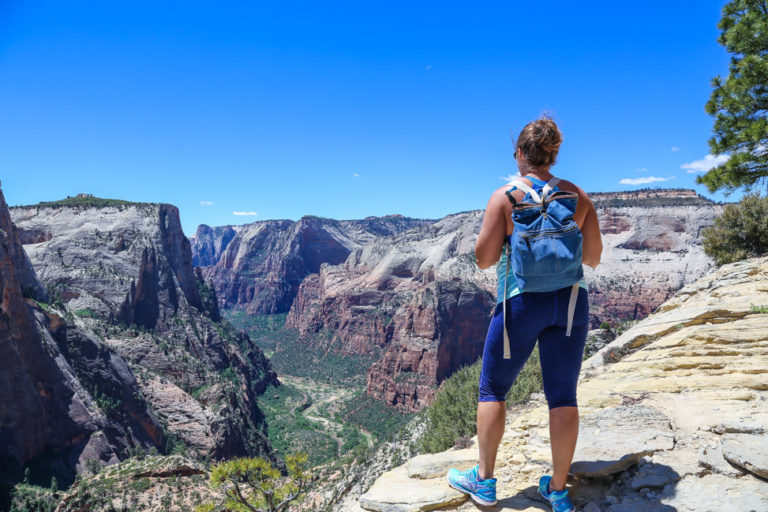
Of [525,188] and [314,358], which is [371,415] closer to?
[314,358]

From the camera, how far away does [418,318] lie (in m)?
62.2

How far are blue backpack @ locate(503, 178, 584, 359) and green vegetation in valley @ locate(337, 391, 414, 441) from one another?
5009 centimetres

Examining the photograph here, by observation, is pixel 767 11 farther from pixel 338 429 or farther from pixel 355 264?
pixel 355 264

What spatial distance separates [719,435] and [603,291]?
7167 cm

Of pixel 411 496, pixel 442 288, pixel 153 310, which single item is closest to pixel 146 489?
pixel 411 496

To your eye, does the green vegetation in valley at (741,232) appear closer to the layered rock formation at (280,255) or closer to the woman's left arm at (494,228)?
the woman's left arm at (494,228)

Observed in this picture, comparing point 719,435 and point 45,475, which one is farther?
point 45,475

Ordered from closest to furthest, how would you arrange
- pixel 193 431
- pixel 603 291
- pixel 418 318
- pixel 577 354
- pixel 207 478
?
pixel 577 354 < pixel 207 478 < pixel 193 431 < pixel 418 318 < pixel 603 291

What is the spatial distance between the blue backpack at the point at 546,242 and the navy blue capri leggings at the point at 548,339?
75mm

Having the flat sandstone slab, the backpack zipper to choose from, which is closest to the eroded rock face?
the flat sandstone slab

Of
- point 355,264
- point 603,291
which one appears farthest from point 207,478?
point 355,264

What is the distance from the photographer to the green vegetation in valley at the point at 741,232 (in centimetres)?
1306

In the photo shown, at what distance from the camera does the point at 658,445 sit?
3.41 meters

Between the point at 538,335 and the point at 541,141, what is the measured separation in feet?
4.48
